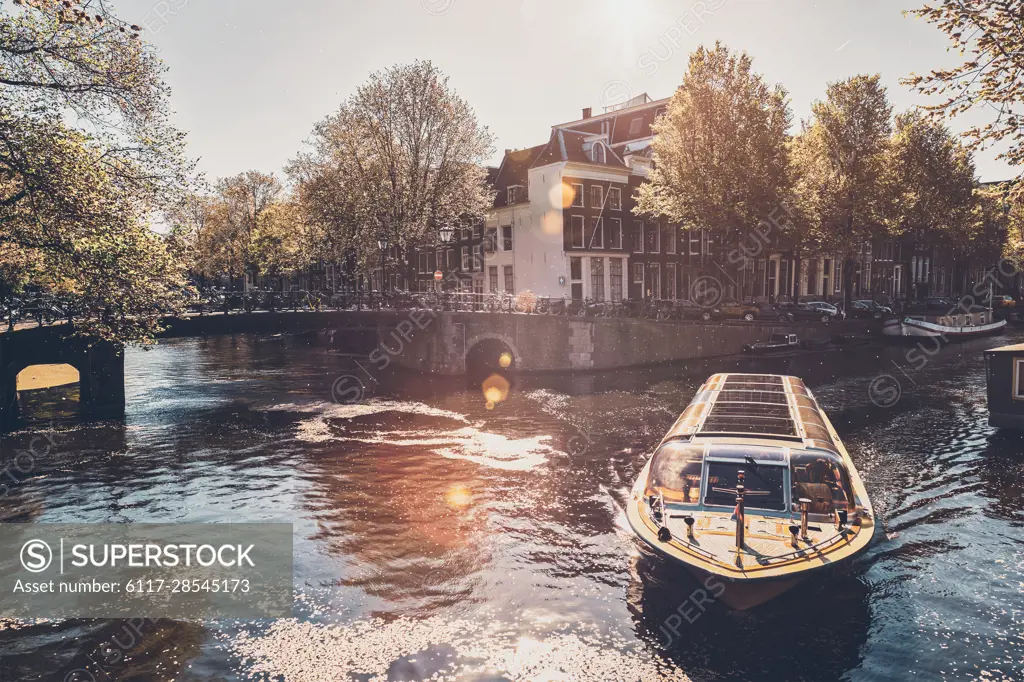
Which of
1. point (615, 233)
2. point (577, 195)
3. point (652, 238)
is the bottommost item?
point (652, 238)

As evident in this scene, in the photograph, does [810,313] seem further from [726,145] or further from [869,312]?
[726,145]

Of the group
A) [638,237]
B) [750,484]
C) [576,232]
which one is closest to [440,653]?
[750,484]

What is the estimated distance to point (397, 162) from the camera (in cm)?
4547

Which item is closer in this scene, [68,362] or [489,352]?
[68,362]

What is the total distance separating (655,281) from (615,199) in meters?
7.85

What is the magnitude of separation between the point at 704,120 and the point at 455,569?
3509 centimetres

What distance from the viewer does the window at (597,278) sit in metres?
49.8

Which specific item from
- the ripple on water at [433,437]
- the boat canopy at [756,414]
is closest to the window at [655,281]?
the ripple on water at [433,437]

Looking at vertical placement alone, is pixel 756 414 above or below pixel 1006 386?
above

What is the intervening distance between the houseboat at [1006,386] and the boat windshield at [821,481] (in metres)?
15.6

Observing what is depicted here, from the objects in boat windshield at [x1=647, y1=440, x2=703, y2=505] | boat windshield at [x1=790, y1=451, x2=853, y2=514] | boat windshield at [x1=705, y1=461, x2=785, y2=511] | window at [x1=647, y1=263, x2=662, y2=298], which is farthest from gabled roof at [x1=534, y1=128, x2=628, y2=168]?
boat windshield at [x1=790, y1=451, x2=853, y2=514]

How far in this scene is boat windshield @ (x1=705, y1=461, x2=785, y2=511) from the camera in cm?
1183

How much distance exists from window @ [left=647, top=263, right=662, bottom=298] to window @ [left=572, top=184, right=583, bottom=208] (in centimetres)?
906

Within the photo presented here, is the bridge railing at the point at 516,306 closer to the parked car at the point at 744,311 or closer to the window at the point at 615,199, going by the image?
the parked car at the point at 744,311
